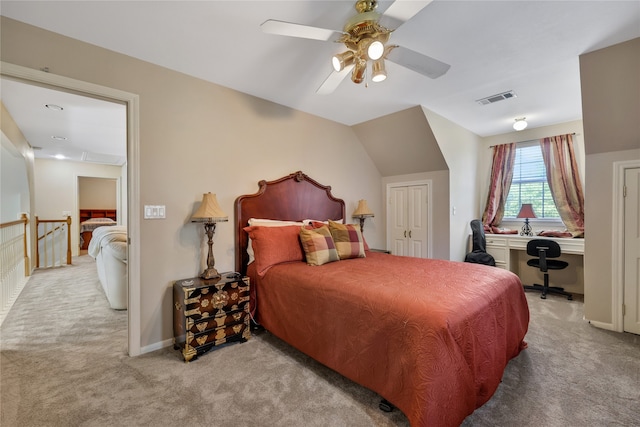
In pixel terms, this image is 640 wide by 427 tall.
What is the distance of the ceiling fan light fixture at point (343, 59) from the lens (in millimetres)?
1762

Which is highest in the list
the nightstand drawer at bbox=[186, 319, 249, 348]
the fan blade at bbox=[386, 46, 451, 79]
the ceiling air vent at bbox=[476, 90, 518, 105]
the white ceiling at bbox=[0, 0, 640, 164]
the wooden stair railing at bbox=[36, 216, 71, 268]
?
the ceiling air vent at bbox=[476, 90, 518, 105]

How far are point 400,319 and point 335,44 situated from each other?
2.01m

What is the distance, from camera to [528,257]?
4348 millimetres

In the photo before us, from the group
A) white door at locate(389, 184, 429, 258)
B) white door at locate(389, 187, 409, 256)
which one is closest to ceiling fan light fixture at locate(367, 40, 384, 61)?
white door at locate(389, 184, 429, 258)

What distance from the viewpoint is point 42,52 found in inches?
74.5

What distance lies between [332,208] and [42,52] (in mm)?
3079

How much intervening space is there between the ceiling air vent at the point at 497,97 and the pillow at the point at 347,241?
2.22 meters

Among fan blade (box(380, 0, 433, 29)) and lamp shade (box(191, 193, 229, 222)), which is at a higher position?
fan blade (box(380, 0, 433, 29))

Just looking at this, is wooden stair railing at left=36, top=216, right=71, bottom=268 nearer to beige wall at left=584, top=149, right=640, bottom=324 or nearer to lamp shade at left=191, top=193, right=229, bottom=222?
lamp shade at left=191, top=193, right=229, bottom=222

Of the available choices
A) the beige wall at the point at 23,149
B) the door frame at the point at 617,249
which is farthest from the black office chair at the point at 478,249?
the beige wall at the point at 23,149

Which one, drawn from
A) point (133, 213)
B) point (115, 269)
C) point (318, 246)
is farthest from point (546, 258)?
point (115, 269)

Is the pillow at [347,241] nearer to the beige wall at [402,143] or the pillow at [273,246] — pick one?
the pillow at [273,246]

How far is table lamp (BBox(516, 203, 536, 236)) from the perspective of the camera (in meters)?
4.19

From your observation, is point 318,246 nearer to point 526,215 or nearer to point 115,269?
point 115,269
